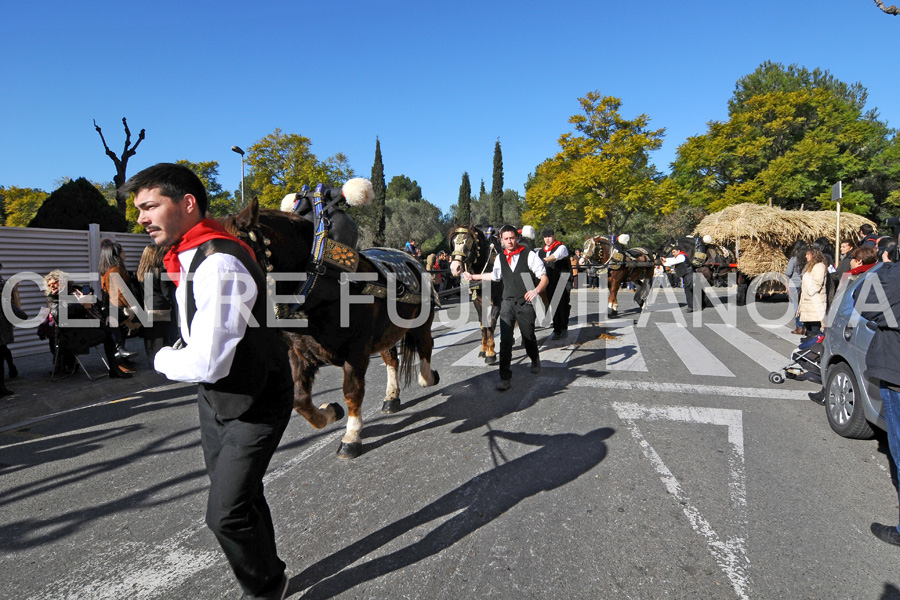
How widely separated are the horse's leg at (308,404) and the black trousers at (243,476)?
3.17ft

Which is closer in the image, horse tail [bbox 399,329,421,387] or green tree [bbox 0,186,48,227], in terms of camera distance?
horse tail [bbox 399,329,421,387]

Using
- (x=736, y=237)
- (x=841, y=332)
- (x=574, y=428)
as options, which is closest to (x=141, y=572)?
(x=574, y=428)

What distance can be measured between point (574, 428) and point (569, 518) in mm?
1642

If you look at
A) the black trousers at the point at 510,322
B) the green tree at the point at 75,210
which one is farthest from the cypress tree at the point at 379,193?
the black trousers at the point at 510,322

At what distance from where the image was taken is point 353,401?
416cm

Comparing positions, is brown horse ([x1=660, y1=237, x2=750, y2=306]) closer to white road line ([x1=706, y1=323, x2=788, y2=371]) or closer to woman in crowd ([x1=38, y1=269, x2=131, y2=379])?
white road line ([x1=706, y1=323, x2=788, y2=371])

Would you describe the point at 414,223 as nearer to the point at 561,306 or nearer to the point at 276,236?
the point at 561,306

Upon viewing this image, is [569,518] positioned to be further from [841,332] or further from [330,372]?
[330,372]

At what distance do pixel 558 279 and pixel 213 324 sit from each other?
8.57m

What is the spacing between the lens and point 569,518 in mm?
3164

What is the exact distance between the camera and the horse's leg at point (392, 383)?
5332 millimetres

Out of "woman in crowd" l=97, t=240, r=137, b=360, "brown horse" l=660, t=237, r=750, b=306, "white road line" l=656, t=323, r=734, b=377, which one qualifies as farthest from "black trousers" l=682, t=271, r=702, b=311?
"woman in crowd" l=97, t=240, r=137, b=360

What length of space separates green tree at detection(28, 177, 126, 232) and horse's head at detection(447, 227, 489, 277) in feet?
42.5

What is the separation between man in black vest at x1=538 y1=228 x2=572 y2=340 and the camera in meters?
9.62
